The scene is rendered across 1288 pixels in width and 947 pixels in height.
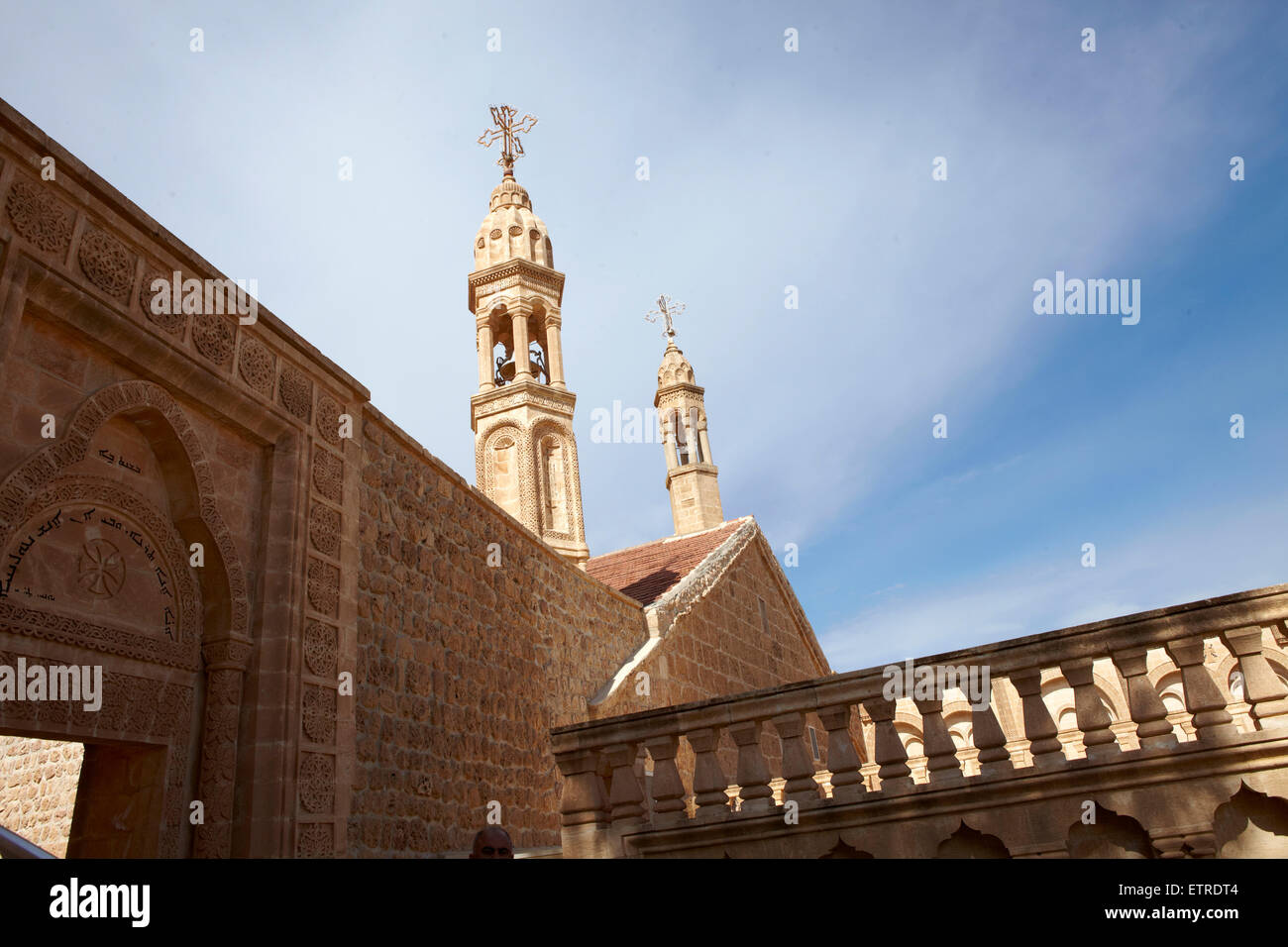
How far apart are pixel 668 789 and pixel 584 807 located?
544mm

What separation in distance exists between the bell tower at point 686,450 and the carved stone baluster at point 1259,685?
23.9 m

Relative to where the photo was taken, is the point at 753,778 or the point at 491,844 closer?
the point at 491,844

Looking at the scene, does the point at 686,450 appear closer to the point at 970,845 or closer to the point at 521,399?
the point at 521,399

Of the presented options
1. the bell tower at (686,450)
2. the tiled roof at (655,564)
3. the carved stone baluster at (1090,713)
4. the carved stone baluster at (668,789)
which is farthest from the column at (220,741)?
the bell tower at (686,450)

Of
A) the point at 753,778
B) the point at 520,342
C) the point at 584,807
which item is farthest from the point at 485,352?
the point at 753,778

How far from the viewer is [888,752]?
16.5 feet

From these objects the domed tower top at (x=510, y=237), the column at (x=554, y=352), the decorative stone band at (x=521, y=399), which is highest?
the domed tower top at (x=510, y=237)

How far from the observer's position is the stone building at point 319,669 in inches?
182

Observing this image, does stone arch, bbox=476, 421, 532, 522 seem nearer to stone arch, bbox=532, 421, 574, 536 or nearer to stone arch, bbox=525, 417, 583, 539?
stone arch, bbox=525, 417, 583, 539

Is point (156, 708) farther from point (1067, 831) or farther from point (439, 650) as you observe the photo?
point (1067, 831)

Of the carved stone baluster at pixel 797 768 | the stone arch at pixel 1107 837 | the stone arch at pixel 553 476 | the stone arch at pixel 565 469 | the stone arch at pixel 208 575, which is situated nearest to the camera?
the stone arch at pixel 1107 837

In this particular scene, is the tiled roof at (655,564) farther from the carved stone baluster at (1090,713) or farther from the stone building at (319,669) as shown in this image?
the carved stone baluster at (1090,713)

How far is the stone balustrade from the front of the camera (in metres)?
4.41

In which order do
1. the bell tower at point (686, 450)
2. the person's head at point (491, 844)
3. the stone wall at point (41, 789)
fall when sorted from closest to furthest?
the person's head at point (491, 844)
the stone wall at point (41, 789)
the bell tower at point (686, 450)
